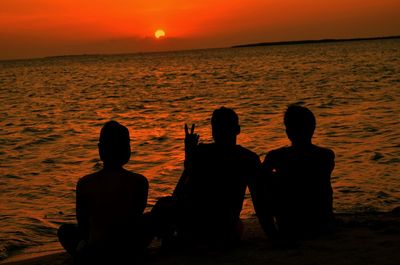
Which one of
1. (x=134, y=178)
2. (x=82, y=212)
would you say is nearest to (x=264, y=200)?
(x=134, y=178)

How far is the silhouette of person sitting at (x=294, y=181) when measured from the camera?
16.7ft

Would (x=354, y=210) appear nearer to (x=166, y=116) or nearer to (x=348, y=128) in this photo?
(x=348, y=128)

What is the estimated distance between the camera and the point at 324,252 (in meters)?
4.84

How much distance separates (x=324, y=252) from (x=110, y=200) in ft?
6.18

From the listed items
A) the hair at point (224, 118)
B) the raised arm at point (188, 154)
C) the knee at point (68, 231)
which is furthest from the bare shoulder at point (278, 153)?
the knee at point (68, 231)

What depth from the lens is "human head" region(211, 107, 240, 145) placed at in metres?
4.89

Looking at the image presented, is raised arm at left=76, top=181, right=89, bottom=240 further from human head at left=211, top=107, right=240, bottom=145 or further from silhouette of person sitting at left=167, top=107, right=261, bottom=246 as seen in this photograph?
human head at left=211, top=107, right=240, bottom=145

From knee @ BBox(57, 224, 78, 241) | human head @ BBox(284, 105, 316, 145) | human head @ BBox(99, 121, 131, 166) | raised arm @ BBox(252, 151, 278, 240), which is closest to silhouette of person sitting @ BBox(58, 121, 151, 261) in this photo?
human head @ BBox(99, 121, 131, 166)

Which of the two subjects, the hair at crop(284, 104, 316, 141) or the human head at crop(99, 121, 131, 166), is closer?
the human head at crop(99, 121, 131, 166)

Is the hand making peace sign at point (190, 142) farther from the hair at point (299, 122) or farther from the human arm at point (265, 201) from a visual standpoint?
the hair at point (299, 122)

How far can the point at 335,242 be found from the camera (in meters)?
5.16

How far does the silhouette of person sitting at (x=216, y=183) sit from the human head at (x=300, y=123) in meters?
0.42

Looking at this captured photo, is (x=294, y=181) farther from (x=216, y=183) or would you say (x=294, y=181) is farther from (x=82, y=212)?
(x=82, y=212)

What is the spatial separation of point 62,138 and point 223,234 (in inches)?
525
